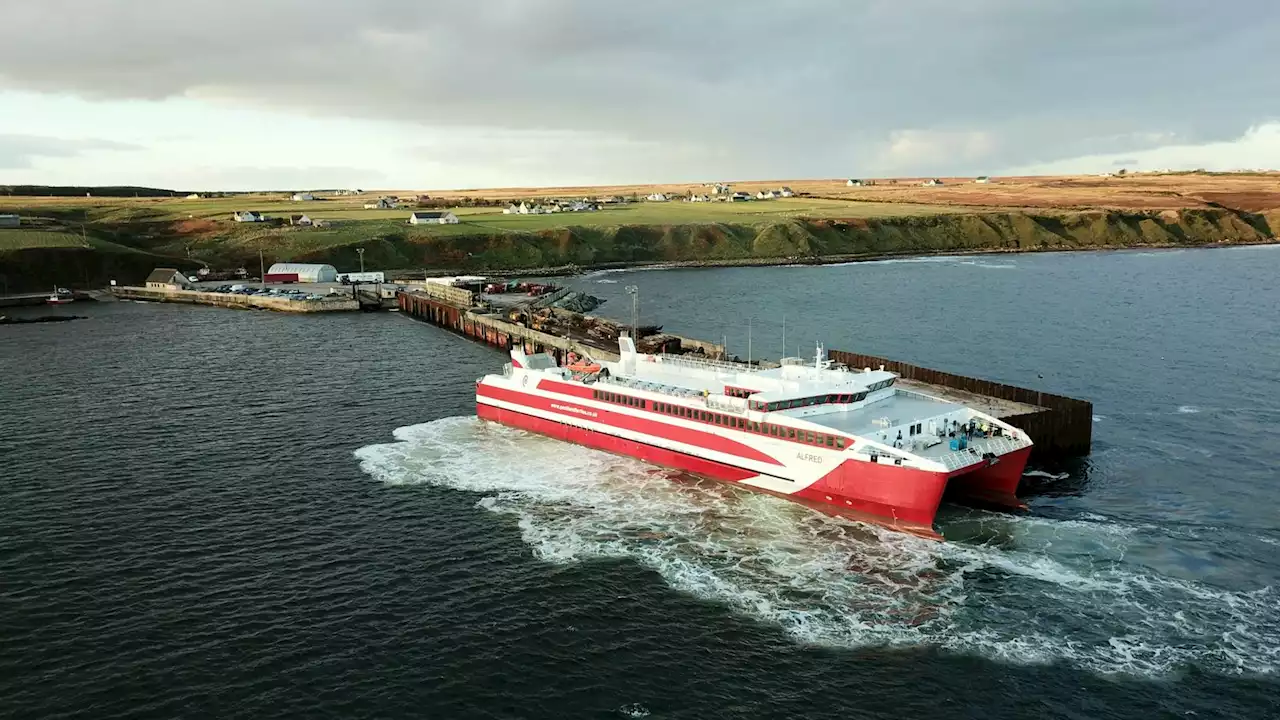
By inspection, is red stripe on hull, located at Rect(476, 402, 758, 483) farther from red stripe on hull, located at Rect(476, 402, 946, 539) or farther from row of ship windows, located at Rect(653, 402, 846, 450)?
row of ship windows, located at Rect(653, 402, 846, 450)

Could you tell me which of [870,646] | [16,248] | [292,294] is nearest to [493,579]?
[870,646]

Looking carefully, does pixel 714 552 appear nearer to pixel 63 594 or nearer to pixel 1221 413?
pixel 63 594

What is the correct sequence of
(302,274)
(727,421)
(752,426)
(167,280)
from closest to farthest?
(752,426)
(727,421)
(167,280)
(302,274)

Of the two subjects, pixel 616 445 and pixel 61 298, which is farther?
pixel 61 298

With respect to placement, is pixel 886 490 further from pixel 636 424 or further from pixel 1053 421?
pixel 1053 421

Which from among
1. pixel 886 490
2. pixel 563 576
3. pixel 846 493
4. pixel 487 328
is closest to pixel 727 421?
pixel 846 493

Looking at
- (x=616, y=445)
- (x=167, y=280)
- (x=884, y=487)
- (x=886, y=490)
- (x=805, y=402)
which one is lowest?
(x=616, y=445)

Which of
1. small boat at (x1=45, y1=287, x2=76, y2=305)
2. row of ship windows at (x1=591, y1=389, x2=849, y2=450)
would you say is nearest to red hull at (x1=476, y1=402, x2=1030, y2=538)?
row of ship windows at (x1=591, y1=389, x2=849, y2=450)
